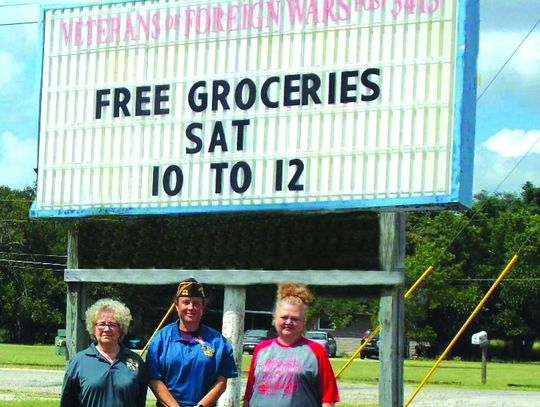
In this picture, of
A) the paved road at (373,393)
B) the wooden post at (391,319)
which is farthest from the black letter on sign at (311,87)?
the paved road at (373,393)

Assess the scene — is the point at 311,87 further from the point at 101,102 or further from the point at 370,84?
the point at 101,102

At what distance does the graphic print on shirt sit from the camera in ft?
21.8

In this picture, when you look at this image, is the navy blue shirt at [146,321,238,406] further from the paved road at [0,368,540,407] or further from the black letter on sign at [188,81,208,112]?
the paved road at [0,368,540,407]

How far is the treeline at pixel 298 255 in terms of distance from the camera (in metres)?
10.6

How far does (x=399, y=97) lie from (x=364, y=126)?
43 centimetres

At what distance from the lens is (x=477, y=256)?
231 feet

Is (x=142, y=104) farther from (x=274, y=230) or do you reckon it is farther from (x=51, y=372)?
(x=51, y=372)

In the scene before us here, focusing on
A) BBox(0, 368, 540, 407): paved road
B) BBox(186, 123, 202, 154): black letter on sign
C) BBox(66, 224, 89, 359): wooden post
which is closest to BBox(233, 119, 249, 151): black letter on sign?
BBox(186, 123, 202, 154): black letter on sign

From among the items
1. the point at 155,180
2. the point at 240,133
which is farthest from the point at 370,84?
the point at 155,180

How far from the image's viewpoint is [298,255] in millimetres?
10633

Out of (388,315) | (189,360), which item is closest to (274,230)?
(388,315)

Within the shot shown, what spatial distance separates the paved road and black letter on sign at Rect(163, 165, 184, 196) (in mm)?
8750

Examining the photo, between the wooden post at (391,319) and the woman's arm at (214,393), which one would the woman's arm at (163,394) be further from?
the wooden post at (391,319)

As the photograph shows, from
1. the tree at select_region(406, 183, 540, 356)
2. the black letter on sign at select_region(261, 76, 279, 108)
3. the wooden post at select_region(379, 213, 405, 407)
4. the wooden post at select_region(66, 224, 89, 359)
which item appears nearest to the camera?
the wooden post at select_region(379, 213, 405, 407)
